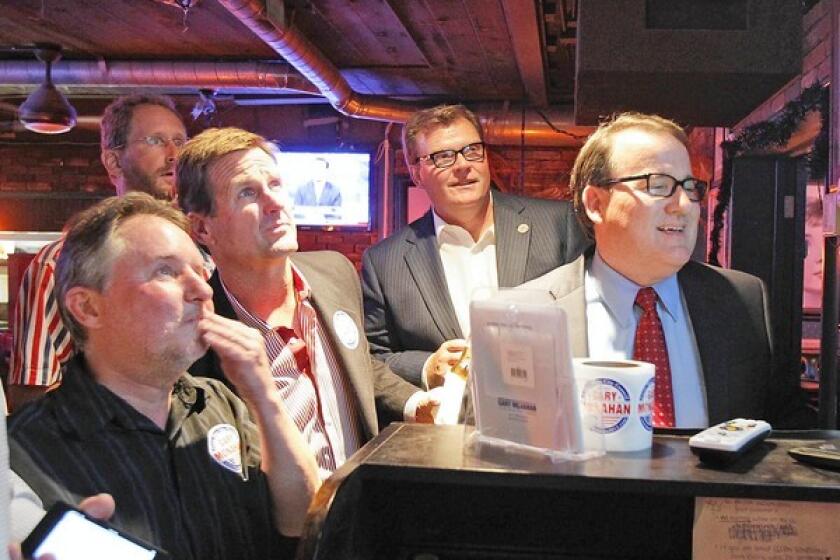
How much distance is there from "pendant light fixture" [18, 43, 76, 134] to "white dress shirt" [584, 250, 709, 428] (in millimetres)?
4871

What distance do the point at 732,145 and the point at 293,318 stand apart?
2.82m

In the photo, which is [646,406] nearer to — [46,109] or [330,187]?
[46,109]

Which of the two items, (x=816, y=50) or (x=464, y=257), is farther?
(x=816, y=50)

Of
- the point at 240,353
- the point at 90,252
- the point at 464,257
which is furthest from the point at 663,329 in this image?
the point at 464,257

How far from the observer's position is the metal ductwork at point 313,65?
164 inches

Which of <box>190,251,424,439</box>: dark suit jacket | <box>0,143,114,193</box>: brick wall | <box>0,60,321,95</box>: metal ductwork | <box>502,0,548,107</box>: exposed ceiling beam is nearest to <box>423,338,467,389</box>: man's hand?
<box>190,251,424,439</box>: dark suit jacket

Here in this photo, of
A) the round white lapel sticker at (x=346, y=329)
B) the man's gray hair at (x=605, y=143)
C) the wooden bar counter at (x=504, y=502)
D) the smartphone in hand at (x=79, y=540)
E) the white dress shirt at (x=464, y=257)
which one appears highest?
the man's gray hair at (x=605, y=143)

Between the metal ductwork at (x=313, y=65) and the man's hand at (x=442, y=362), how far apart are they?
2692 millimetres

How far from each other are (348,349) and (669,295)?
2.49 feet

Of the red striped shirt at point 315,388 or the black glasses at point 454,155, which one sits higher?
the black glasses at point 454,155

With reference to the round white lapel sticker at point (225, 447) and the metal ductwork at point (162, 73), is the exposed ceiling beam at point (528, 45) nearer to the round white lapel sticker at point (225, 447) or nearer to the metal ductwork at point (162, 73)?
the metal ductwork at point (162, 73)

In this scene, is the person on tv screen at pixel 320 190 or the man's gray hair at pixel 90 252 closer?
the man's gray hair at pixel 90 252

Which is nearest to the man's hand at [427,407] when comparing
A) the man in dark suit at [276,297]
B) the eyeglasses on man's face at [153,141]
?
A: the man in dark suit at [276,297]

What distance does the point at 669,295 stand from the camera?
1.68m
